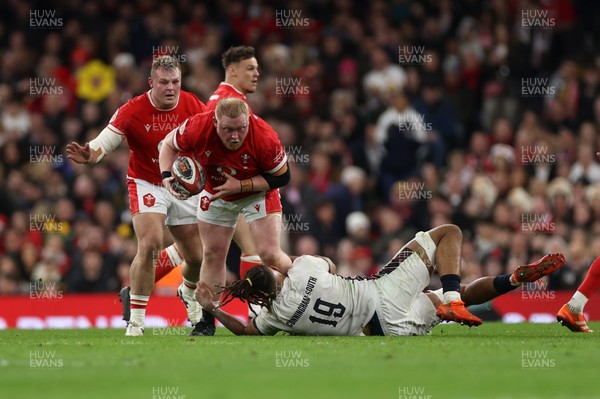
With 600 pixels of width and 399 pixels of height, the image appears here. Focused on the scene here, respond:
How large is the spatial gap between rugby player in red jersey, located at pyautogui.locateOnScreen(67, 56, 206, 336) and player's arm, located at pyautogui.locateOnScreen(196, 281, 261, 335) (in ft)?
4.05

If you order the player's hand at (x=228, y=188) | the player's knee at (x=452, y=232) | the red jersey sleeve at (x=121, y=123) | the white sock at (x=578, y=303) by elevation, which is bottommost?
the white sock at (x=578, y=303)

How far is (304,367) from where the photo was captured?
771 centimetres

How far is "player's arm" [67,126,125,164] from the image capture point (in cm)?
1112

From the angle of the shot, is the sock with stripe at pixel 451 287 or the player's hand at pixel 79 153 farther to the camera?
the player's hand at pixel 79 153

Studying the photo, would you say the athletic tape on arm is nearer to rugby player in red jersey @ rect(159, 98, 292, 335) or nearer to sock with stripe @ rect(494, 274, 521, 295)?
rugby player in red jersey @ rect(159, 98, 292, 335)

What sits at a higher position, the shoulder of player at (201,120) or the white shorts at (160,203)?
the shoulder of player at (201,120)

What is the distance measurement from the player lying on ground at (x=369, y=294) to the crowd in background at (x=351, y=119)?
5540 mm

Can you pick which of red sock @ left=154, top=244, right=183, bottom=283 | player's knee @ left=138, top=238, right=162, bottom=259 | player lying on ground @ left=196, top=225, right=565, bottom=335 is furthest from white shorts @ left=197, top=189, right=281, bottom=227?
red sock @ left=154, top=244, right=183, bottom=283

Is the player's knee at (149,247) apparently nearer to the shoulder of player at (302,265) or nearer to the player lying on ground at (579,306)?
the shoulder of player at (302,265)

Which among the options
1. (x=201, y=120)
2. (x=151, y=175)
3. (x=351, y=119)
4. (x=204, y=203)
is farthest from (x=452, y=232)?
(x=351, y=119)

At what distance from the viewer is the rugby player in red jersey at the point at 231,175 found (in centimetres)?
1014

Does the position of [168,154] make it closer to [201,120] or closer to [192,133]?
[192,133]

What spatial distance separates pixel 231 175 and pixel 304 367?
3066 millimetres

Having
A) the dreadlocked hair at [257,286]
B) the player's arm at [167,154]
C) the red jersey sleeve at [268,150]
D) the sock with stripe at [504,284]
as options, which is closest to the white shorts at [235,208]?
the red jersey sleeve at [268,150]
